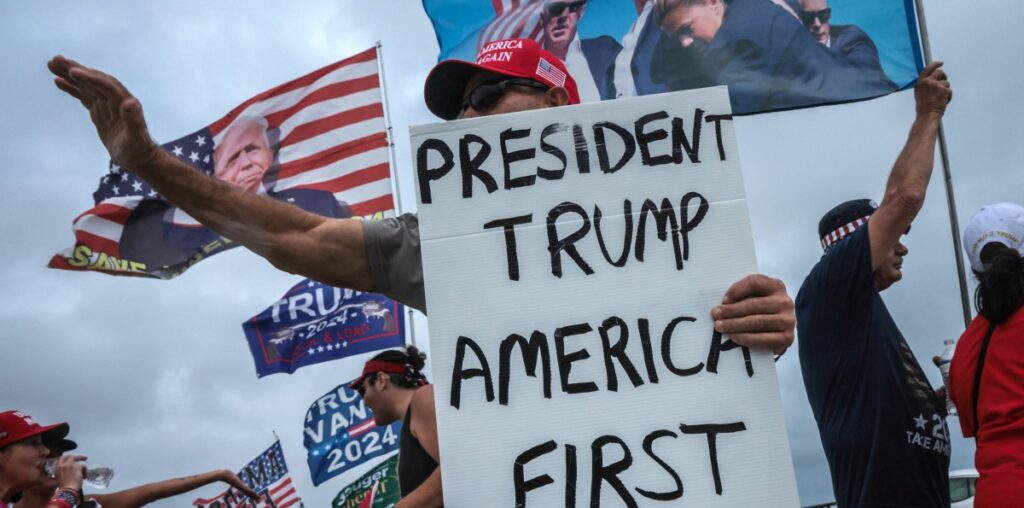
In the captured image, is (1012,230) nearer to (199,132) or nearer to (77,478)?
(77,478)

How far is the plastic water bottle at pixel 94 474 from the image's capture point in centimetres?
552

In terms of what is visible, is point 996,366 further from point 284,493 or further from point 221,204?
point 284,493

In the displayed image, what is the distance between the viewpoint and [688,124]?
77.6 inches

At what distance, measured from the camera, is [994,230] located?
282 centimetres

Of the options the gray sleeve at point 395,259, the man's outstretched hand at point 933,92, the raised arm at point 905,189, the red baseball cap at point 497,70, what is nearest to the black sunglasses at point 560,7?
the man's outstretched hand at point 933,92

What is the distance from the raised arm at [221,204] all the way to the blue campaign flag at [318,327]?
7018 mm

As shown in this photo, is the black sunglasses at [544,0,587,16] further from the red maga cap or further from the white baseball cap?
the white baseball cap

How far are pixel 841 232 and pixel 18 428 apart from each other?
4.82 meters

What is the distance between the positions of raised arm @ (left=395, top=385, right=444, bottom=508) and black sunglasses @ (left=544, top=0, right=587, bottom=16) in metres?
4.56

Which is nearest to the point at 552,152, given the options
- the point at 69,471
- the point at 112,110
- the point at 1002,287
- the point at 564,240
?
the point at 564,240

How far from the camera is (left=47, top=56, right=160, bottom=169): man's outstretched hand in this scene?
1732 millimetres

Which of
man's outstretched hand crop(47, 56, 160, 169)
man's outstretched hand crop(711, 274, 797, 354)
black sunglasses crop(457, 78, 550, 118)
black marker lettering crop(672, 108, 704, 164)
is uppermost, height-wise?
black sunglasses crop(457, 78, 550, 118)

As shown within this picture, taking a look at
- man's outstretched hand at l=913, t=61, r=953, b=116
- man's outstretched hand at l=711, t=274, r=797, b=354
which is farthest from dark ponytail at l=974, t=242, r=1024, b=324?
man's outstretched hand at l=711, t=274, r=797, b=354

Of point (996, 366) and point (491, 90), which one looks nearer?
point (491, 90)
